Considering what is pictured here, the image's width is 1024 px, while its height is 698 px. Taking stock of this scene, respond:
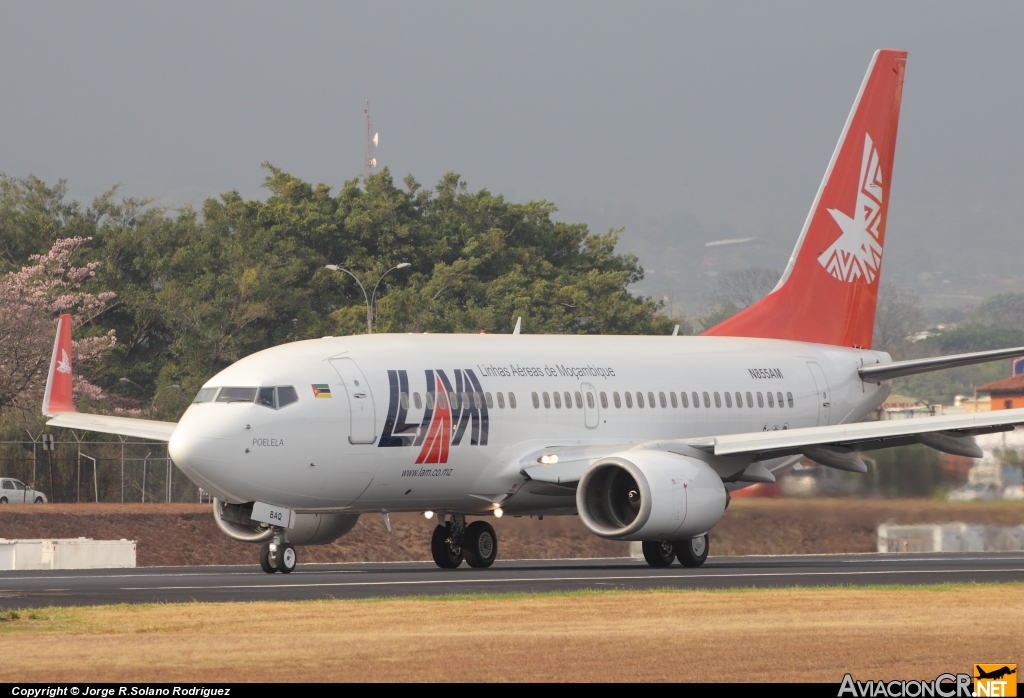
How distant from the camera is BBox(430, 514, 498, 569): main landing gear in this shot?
102ft

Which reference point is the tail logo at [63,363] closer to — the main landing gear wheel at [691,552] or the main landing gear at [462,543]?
the main landing gear at [462,543]

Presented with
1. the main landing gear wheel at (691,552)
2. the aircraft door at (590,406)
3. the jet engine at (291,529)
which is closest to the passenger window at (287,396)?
the jet engine at (291,529)

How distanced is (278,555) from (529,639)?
13.4 meters

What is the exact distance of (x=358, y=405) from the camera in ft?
91.0

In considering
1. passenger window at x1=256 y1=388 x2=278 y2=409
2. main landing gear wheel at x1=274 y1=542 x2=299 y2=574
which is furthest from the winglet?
passenger window at x1=256 y1=388 x2=278 y2=409

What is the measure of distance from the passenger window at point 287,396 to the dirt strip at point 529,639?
7.45m

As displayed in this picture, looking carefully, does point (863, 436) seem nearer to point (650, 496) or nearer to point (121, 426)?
point (650, 496)

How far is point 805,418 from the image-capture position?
3609 centimetres

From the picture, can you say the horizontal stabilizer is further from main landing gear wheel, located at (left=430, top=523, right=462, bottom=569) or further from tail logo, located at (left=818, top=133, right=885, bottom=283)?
main landing gear wheel, located at (left=430, top=523, right=462, bottom=569)

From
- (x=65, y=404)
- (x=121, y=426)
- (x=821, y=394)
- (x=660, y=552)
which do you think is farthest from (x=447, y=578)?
(x=821, y=394)

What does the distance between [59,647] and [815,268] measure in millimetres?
26556

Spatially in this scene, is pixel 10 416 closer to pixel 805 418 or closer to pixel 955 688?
pixel 805 418

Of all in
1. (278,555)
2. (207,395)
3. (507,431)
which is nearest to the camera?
(207,395)

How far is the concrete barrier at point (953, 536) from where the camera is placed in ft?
113
